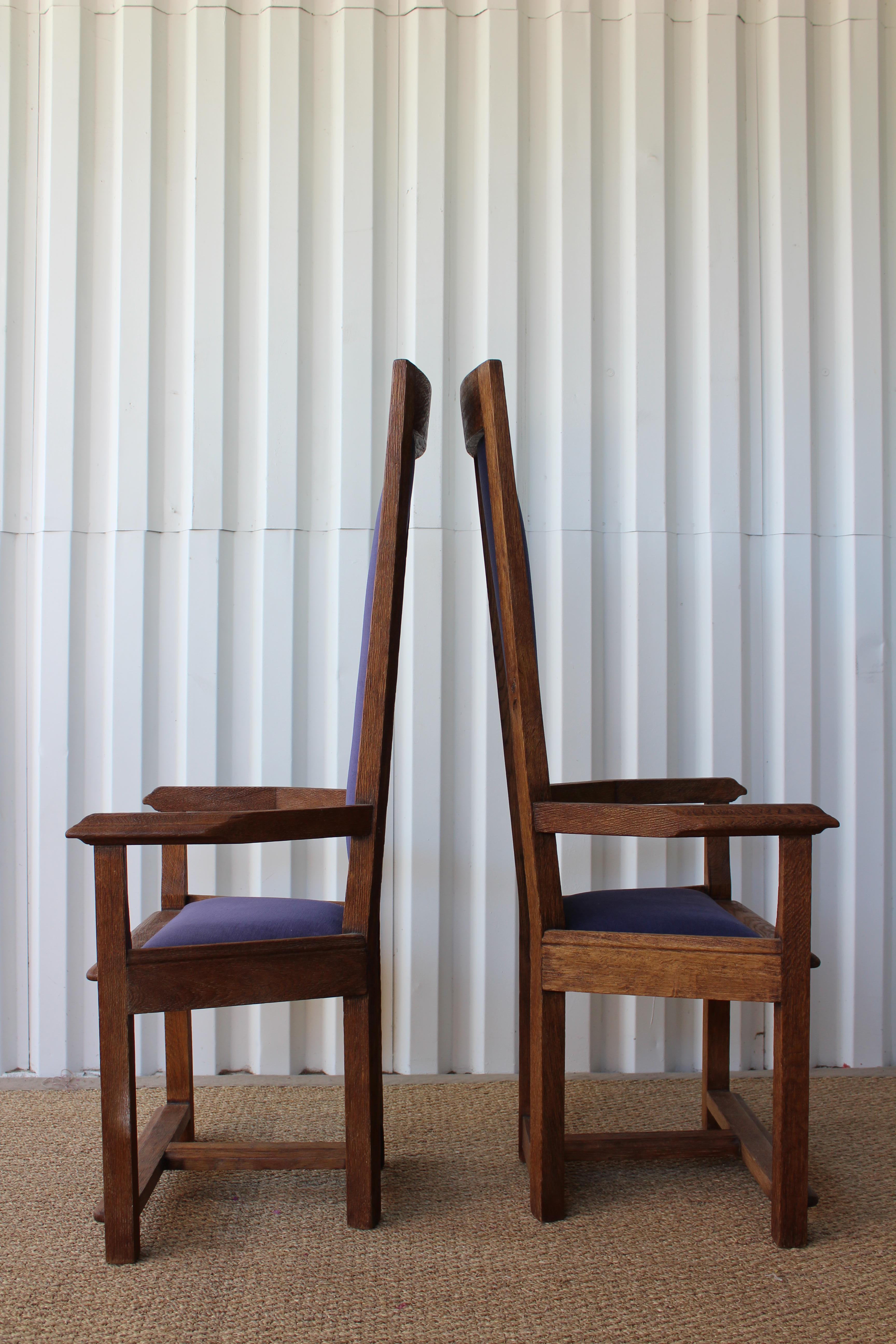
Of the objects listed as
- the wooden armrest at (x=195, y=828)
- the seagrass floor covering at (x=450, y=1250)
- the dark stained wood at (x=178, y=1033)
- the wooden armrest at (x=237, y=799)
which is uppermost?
the wooden armrest at (x=195, y=828)

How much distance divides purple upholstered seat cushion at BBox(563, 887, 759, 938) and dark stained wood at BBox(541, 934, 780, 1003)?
32 mm

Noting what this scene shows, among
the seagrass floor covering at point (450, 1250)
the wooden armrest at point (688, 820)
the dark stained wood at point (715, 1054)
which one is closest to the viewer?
the seagrass floor covering at point (450, 1250)

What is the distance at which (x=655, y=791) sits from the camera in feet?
5.51

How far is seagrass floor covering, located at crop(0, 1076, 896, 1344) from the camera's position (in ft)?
3.80

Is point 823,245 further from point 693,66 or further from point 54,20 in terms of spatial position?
point 54,20

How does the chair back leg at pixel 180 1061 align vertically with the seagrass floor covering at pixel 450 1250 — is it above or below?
above

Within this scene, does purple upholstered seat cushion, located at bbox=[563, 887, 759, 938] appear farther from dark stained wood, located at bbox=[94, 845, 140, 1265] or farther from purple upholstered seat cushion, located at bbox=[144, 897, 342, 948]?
dark stained wood, located at bbox=[94, 845, 140, 1265]

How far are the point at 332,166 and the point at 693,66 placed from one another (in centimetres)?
94

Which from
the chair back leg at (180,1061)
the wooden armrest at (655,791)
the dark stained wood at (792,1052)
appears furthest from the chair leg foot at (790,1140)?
the chair back leg at (180,1061)

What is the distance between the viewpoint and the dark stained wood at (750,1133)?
1.44 metres

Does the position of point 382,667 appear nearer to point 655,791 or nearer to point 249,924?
point 249,924

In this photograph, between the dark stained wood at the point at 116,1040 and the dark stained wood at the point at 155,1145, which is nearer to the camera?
the dark stained wood at the point at 116,1040

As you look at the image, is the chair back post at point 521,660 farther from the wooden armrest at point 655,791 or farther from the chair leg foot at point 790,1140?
the chair leg foot at point 790,1140

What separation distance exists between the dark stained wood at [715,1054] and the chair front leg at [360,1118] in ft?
2.42
